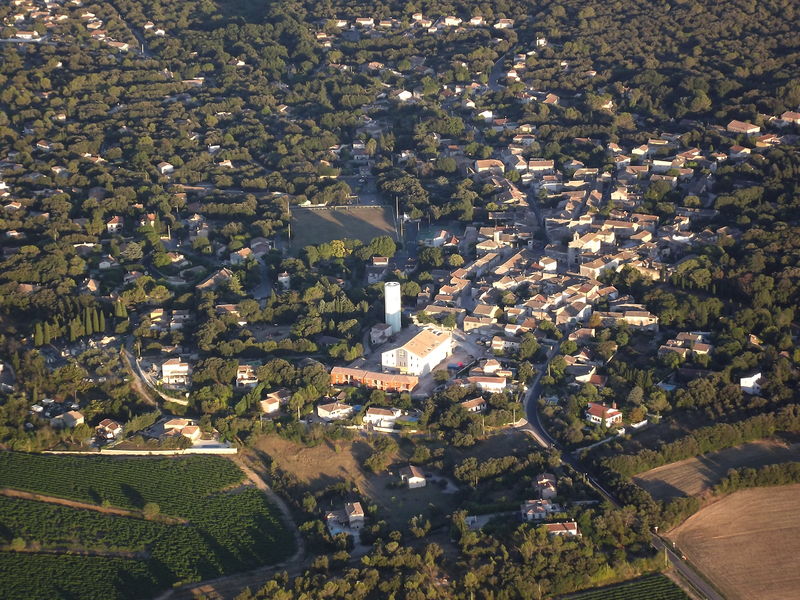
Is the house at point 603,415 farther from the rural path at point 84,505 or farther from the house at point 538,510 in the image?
the rural path at point 84,505

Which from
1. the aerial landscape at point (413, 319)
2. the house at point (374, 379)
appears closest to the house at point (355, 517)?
the aerial landscape at point (413, 319)

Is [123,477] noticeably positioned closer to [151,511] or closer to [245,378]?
[151,511]

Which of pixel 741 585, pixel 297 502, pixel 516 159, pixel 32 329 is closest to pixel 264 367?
pixel 297 502

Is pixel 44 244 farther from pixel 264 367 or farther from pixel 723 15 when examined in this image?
pixel 723 15

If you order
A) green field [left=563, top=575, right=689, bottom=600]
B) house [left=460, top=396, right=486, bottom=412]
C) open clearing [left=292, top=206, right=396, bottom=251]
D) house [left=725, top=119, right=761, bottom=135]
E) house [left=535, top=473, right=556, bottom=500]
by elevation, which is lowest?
green field [left=563, top=575, right=689, bottom=600]

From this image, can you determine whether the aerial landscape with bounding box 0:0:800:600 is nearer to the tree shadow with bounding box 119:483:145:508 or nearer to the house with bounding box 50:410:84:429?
the tree shadow with bounding box 119:483:145:508

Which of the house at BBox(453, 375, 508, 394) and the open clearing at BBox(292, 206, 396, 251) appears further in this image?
the open clearing at BBox(292, 206, 396, 251)

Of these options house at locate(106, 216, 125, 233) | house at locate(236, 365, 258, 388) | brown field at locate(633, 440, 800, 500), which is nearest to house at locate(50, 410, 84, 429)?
house at locate(236, 365, 258, 388)
